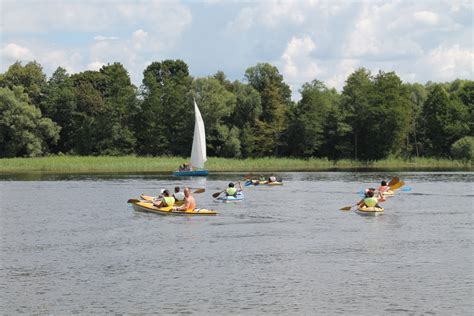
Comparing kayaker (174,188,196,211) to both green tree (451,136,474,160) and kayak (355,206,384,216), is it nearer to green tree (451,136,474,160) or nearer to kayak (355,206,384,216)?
kayak (355,206,384,216)

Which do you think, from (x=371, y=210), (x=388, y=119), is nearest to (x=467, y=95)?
(x=388, y=119)

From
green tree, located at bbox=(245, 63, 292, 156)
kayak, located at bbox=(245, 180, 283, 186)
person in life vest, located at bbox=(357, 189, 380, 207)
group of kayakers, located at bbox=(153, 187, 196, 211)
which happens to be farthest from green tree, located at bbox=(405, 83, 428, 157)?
group of kayakers, located at bbox=(153, 187, 196, 211)

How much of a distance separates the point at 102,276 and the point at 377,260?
10.3 m

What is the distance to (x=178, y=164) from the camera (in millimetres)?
92438

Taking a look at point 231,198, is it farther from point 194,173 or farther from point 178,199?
point 194,173

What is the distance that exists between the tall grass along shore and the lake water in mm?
40274

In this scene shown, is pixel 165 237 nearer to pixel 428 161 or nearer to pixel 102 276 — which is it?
pixel 102 276

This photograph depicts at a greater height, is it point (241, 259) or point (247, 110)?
point (247, 110)

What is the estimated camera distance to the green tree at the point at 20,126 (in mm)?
96250

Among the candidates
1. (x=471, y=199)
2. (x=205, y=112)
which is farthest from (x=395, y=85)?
(x=471, y=199)

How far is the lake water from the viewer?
70.1 ft

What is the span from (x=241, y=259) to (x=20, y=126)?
75633 millimetres

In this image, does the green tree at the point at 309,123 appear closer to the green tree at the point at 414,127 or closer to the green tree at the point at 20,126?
the green tree at the point at 414,127

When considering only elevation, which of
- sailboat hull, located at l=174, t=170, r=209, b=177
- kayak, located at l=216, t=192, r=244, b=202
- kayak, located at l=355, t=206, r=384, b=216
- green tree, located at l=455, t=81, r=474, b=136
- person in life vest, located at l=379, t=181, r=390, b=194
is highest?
green tree, located at l=455, t=81, r=474, b=136
